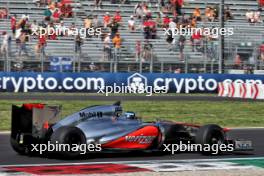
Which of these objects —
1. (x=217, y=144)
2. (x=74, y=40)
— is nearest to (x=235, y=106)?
(x=74, y=40)

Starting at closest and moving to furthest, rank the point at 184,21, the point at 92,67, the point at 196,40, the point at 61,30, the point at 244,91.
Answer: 1. the point at 244,91
2. the point at 92,67
3. the point at 61,30
4. the point at 196,40
5. the point at 184,21

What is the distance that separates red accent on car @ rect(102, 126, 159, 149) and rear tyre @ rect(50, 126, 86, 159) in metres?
0.63

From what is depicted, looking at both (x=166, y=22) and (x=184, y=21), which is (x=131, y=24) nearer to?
(x=166, y=22)

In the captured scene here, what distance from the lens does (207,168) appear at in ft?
31.2

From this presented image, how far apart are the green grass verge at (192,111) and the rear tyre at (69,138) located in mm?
6836

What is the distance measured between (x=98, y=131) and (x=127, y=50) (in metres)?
18.1

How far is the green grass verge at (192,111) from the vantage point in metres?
19.3

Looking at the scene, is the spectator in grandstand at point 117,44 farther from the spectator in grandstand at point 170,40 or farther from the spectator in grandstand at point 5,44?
the spectator in grandstand at point 5,44

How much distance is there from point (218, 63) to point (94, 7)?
596 cm

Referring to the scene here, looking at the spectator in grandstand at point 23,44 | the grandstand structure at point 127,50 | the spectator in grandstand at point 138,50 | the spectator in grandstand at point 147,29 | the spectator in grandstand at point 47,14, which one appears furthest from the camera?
the spectator in grandstand at point 147,29

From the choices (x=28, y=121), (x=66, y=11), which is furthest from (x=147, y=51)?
(x=28, y=121)

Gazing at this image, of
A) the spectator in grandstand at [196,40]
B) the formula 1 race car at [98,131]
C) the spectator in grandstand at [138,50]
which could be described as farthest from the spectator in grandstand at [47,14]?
the formula 1 race car at [98,131]

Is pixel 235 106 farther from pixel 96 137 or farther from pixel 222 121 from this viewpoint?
pixel 96 137

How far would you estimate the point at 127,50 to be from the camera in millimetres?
28500
